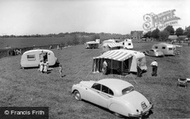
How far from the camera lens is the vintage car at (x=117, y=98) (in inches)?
245

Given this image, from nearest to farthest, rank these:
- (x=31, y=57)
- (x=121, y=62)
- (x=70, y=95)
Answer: (x=70, y=95) → (x=121, y=62) → (x=31, y=57)

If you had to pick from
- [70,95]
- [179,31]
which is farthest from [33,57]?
[179,31]

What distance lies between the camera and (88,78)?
42.1 ft

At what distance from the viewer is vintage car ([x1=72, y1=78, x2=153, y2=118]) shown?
6.23 m

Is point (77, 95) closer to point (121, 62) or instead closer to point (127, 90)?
point (127, 90)

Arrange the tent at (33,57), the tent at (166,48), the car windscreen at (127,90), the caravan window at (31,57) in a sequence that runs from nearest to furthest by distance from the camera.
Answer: the car windscreen at (127,90) → the tent at (33,57) → the caravan window at (31,57) → the tent at (166,48)

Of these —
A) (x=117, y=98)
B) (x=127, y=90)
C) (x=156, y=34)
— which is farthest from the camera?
(x=156, y=34)

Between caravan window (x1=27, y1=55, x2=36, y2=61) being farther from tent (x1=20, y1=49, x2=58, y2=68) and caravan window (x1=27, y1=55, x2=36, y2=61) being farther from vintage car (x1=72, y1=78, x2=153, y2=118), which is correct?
vintage car (x1=72, y1=78, x2=153, y2=118)

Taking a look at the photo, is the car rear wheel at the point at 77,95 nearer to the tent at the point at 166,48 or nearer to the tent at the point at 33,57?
the tent at the point at 33,57

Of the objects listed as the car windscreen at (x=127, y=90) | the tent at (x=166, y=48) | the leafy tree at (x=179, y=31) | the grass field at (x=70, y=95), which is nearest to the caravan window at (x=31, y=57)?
the grass field at (x=70, y=95)

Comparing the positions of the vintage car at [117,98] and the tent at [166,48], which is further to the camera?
the tent at [166,48]

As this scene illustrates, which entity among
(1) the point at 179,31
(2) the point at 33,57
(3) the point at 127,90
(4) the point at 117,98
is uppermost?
(1) the point at 179,31

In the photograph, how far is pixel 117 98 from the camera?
21.7 feet

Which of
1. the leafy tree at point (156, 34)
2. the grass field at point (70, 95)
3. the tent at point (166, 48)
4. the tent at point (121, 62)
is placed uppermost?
the leafy tree at point (156, 34)
